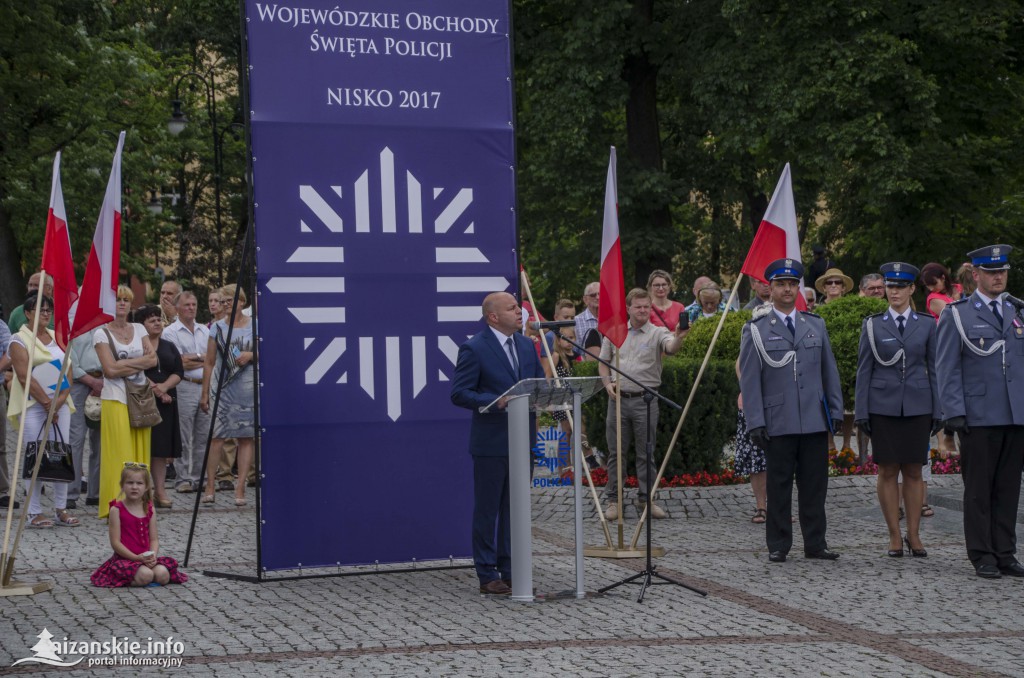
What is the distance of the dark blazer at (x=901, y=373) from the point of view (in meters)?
11.0

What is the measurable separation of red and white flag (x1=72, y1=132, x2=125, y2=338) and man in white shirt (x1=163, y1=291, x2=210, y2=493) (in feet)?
14.9

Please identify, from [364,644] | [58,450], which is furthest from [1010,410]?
[58,450]

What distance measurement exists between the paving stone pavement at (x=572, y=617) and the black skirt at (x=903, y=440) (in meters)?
0.74

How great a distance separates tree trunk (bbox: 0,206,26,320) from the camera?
31.4 metres

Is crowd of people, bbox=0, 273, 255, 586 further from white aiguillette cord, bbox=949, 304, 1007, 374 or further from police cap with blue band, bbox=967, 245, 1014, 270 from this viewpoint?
police cap with blue band, bbox=967, 245, 1014, 270

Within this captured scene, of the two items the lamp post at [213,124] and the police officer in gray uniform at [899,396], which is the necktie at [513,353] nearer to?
the police officer in gray uniform at [899,396]

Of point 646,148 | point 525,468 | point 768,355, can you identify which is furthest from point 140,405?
point 646,148

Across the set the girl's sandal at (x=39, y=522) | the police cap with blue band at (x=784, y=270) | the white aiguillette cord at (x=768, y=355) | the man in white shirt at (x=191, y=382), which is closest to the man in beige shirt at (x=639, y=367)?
the white aiguillette cord at (x=768, y=355)

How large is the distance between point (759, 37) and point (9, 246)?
16535 millimetres

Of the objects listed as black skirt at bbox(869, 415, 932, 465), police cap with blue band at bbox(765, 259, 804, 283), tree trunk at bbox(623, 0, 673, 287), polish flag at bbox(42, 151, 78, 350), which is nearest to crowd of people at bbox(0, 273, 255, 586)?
polish flag at bbox(42, 151, 78, 350)

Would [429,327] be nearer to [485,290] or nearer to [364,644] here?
[485,290]

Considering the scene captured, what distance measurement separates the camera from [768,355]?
1128 centimetres

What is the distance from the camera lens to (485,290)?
10.7m

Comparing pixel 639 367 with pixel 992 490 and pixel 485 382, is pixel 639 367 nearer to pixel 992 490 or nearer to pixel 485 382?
pixel 992 490
